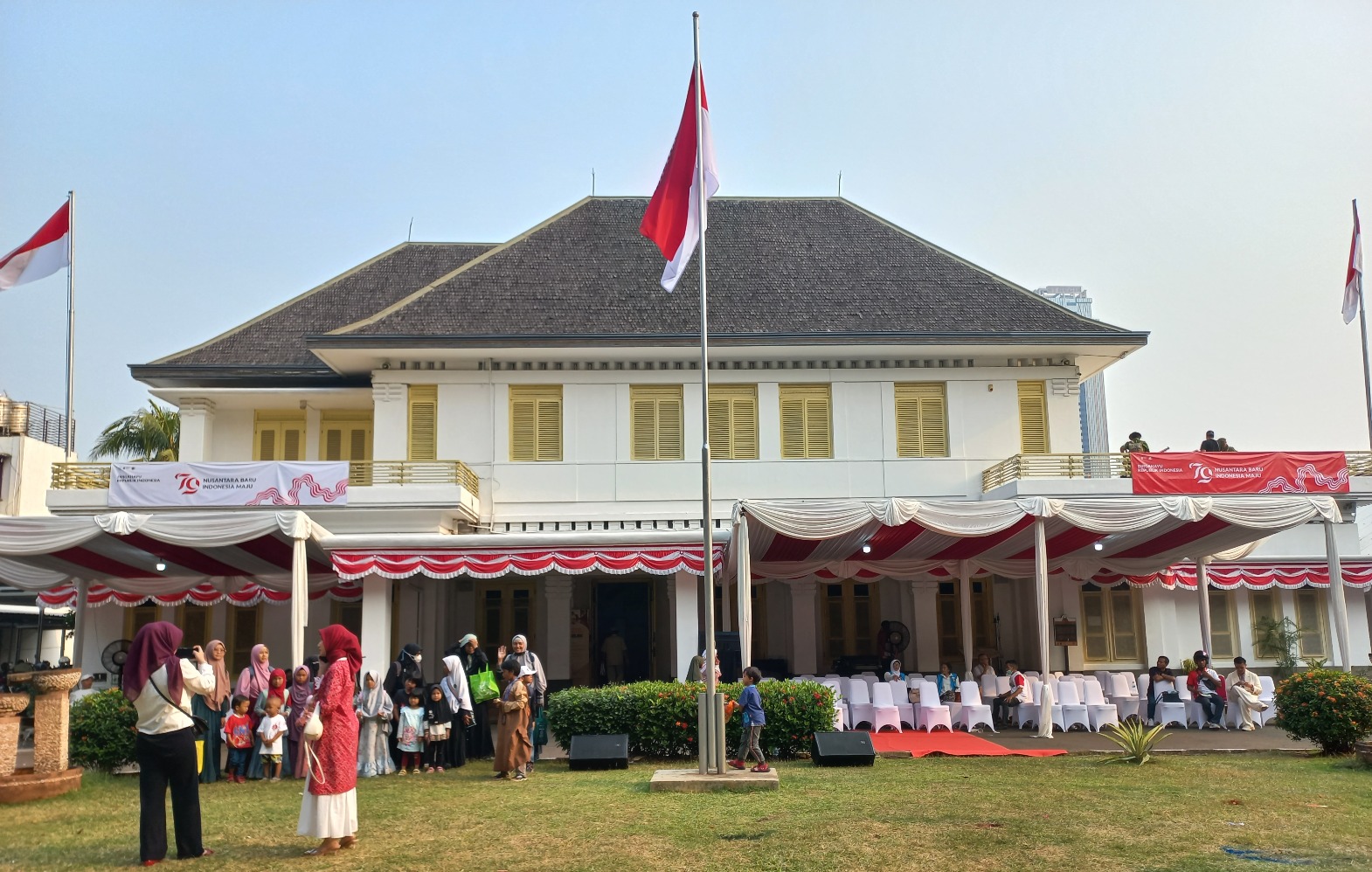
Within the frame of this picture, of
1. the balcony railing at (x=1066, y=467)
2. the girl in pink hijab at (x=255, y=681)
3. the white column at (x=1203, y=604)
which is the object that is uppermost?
the balcony railing at (x=1066, y=467)

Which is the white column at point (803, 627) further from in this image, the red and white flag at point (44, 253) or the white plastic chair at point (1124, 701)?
the red and white flag at point (44, 253)

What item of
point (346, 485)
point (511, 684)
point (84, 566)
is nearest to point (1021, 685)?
point (511, 684)

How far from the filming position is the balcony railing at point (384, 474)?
1880 cm

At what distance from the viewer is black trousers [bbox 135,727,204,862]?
760 centimetres

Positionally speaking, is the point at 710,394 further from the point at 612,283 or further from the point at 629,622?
the point at 629,622

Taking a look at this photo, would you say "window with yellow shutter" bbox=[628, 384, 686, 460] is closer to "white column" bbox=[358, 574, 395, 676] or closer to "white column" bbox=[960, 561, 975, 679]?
"white column" bbox=[960, 561, 975, 679]

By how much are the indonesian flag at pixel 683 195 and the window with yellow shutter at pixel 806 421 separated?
908 cm

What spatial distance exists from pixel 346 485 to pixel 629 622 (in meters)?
6.24

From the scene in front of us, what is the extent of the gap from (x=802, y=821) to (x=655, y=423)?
12487 mm

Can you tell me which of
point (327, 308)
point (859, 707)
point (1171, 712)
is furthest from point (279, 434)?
point (1171, 712)

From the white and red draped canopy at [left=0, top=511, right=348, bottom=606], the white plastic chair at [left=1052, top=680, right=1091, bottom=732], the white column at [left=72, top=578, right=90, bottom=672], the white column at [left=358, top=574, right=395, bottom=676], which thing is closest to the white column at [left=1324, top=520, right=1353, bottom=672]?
the white plastic chair at [left=1052, top=680, right=1091, bottom=732]

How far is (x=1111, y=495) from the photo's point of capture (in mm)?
19047

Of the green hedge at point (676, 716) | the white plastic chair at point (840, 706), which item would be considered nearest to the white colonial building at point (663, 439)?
the white plastic chair at point (840, 706)

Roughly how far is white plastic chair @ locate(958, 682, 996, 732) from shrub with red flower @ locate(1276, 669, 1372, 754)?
3.88m
